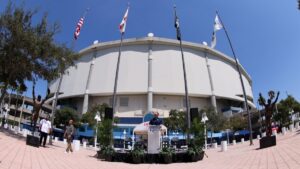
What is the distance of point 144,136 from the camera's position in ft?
75.9

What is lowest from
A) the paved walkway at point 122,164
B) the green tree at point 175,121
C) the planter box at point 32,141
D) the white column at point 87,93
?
the paved walkway at point 122,164

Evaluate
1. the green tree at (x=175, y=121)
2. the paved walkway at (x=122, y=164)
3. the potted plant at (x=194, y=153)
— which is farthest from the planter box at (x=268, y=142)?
the green tree at (x=175, y=121)

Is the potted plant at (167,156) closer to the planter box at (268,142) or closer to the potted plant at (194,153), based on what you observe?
the potted plant at (194,153)

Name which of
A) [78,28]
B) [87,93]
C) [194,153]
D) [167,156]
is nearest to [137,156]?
[167,156]

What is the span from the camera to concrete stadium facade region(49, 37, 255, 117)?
75.4 m

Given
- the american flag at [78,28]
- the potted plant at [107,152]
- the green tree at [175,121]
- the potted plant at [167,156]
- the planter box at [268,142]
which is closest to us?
the potted plant at [167,156]

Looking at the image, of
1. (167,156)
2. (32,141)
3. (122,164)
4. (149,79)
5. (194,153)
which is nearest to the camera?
(122,164)

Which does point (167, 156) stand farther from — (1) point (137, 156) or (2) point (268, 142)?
(2) point (268, 142)

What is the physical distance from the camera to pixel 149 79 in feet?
246

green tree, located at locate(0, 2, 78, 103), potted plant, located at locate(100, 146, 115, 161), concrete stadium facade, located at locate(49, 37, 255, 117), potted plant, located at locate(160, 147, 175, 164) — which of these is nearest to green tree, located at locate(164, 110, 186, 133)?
concrete stadium facade, located at locate(49, 37, 255, 117)

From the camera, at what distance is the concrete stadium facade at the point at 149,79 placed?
2968 inches

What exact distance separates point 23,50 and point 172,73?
192ft

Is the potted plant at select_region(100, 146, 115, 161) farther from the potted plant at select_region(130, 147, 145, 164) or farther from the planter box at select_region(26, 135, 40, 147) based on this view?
the planter box at select_region(26, 135, 40, 147)

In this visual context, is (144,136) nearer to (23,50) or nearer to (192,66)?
(23,50)
